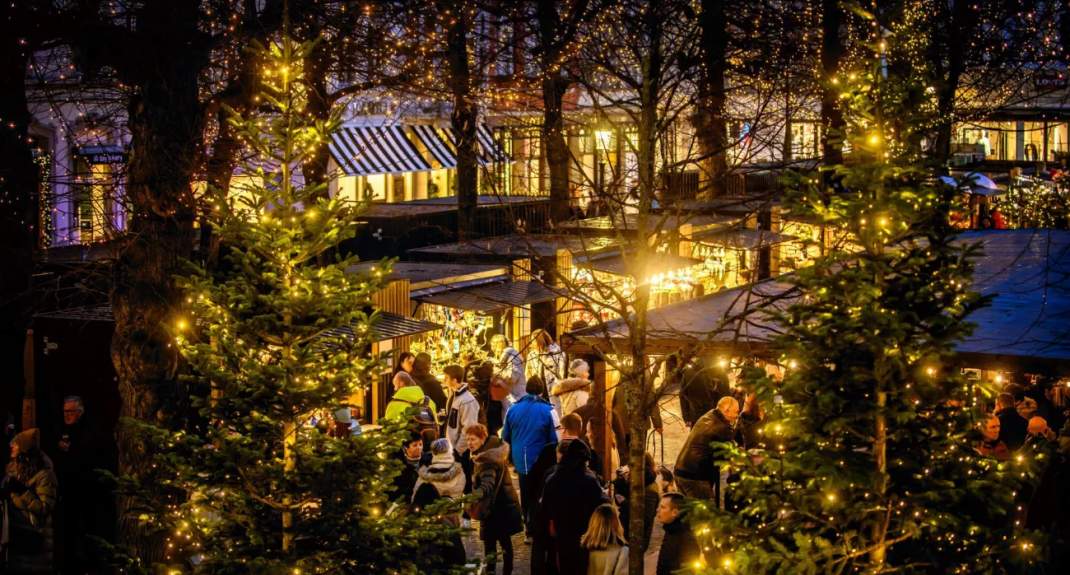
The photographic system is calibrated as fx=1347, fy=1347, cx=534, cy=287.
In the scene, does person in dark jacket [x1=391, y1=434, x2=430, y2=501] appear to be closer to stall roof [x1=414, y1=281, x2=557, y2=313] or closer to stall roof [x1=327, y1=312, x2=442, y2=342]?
stall roof [x1=327, y1=312, x2=442, y2=342]

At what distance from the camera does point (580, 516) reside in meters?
10.4

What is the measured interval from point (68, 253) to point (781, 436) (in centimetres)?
1472

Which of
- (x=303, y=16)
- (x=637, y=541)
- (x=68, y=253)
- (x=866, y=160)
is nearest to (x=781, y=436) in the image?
(x=866, y=160)

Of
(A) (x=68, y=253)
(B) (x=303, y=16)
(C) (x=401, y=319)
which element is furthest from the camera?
(A) (x=68, y=253)

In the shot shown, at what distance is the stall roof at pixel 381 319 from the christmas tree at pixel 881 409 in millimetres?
7112

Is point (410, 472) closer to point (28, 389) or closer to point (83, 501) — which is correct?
point (83, 501)

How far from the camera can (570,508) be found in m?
10.4

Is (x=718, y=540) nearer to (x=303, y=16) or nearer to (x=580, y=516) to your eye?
(x=580, y=516)

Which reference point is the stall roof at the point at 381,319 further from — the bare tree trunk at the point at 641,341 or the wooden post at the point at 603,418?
the bare tree trunk at the point at 641,341

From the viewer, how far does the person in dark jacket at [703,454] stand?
39.9 ft

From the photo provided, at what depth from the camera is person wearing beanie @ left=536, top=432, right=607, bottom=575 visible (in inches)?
408

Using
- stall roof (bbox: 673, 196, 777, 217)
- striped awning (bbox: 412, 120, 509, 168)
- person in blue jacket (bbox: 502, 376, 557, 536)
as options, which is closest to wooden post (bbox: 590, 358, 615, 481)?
person in blue jacket (bbox: 502, 376, 557, 536)

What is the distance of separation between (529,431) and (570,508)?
2.84m

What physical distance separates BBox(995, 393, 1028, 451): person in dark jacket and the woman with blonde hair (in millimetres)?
5256
